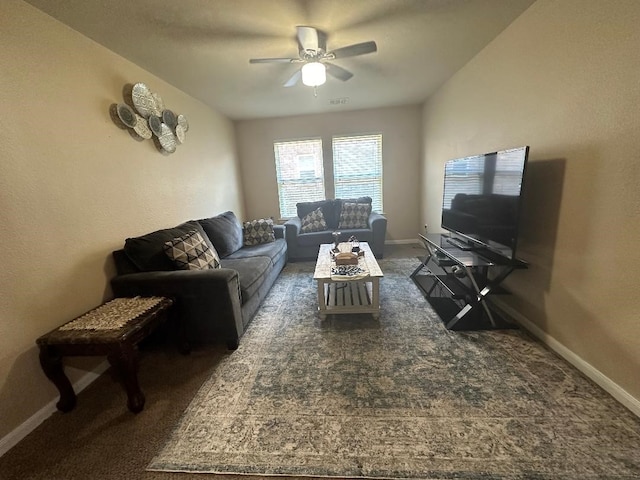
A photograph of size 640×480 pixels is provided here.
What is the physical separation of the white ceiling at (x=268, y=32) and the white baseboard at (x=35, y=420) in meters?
2.48

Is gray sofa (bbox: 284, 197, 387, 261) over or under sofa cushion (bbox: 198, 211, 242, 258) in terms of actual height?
under

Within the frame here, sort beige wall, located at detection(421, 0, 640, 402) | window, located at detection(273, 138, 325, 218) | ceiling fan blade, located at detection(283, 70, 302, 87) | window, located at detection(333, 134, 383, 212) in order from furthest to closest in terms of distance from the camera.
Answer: window, located at detection(273, 138, 325, 218) → window, located at detection(333, 134, 383, 212) → ceiling fan blade, located at detection(283, 70, 302, 87) → beige wall, located at detection(421, 0, 640, 402)

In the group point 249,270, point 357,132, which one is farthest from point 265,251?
point 357,132

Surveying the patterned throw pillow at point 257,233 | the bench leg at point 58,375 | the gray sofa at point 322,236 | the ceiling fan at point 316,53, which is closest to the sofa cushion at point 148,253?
the bench leg at point 58,375

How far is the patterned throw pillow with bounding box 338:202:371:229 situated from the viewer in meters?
4.34

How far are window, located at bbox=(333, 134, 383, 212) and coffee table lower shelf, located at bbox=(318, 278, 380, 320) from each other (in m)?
2.34

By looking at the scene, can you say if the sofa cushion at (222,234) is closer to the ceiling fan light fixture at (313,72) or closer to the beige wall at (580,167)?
the ceiling fan light fixture at (313,72)

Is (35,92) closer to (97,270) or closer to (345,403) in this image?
(97,270)

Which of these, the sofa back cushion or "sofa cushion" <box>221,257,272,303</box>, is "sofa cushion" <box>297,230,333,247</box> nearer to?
the sofa back cushion

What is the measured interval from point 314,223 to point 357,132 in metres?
1.86

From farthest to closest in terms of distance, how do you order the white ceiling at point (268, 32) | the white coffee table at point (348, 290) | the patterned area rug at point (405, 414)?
1. the white coffee table at point (348, 290)
2. the white ceiling at point (268, 32)
3. the patterned area rug at point (405, 414)

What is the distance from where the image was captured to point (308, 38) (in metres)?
2.01

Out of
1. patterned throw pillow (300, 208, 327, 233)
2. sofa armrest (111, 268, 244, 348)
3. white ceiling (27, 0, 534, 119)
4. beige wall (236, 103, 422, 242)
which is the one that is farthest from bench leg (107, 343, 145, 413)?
beige wall (236, 103, 422, 242)

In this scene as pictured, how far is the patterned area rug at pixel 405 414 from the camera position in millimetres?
1175
